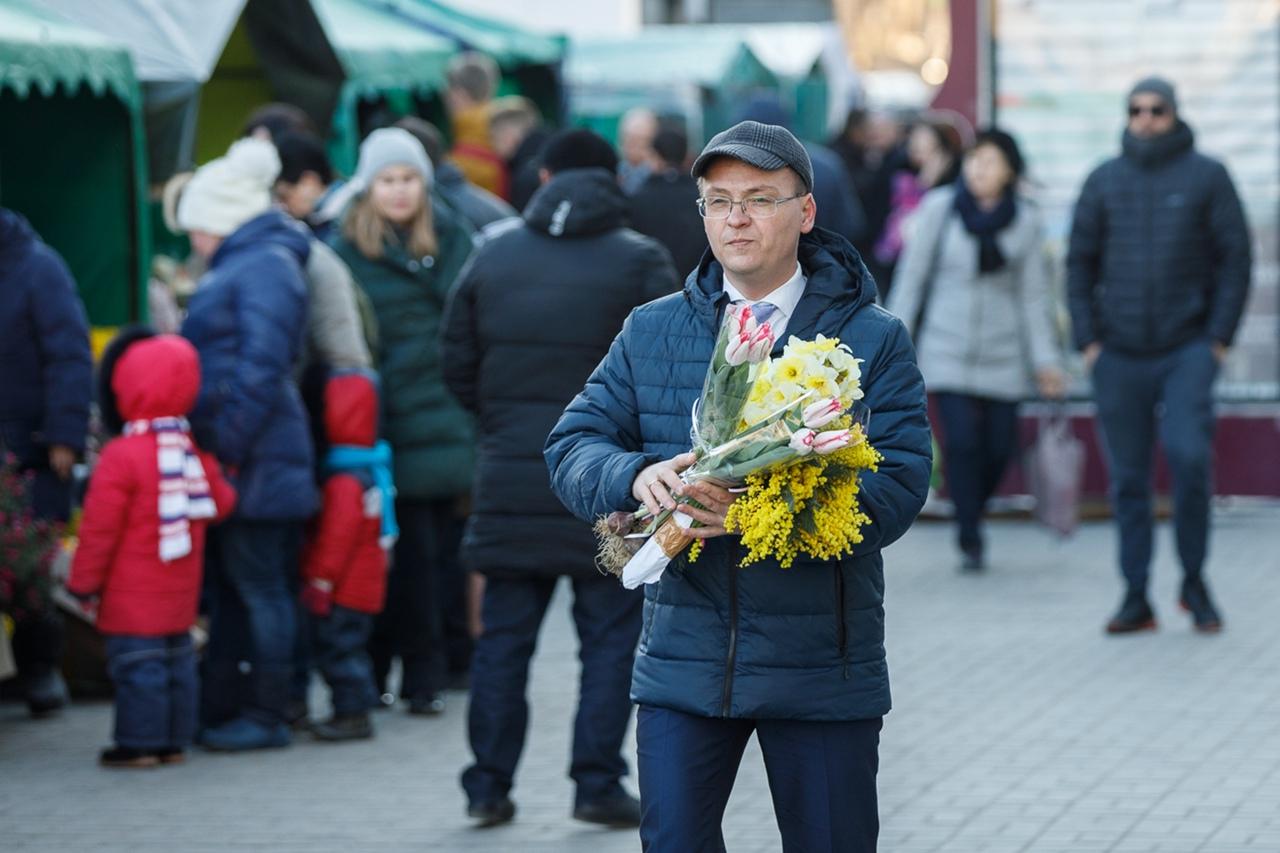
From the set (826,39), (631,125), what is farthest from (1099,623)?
(826,39)

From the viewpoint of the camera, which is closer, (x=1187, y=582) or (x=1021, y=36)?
(x=1187, y=582)

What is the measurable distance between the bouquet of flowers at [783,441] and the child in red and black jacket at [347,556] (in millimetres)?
4021

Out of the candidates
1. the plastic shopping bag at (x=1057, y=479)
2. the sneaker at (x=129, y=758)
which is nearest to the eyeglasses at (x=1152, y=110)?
the plastic shopping bag at (x=1057, y=479)

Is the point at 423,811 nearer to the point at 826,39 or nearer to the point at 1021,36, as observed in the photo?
the point at 1021,36

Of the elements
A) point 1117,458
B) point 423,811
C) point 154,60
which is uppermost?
point 154,60

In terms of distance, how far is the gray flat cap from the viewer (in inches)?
170

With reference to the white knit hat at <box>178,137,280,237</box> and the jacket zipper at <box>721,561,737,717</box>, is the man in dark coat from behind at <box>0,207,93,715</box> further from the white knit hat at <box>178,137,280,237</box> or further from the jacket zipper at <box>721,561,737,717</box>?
the jacket zipper at <box>721,561,737,717</box>

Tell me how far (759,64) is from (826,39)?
3195 mm

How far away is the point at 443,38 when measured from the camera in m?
14.4

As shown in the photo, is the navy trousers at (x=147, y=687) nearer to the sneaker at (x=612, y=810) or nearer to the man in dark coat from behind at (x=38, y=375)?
the man in dark coat from behind at (x=38, y=375)

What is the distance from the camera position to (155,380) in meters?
7.45

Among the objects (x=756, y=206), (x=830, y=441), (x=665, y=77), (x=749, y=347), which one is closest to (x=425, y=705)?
(x=756, y=206)

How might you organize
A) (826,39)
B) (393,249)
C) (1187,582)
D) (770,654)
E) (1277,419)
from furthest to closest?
(826,39)
(1277,419)
(1187,582)
(393,249)
(770,654)

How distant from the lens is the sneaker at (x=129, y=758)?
756cm
